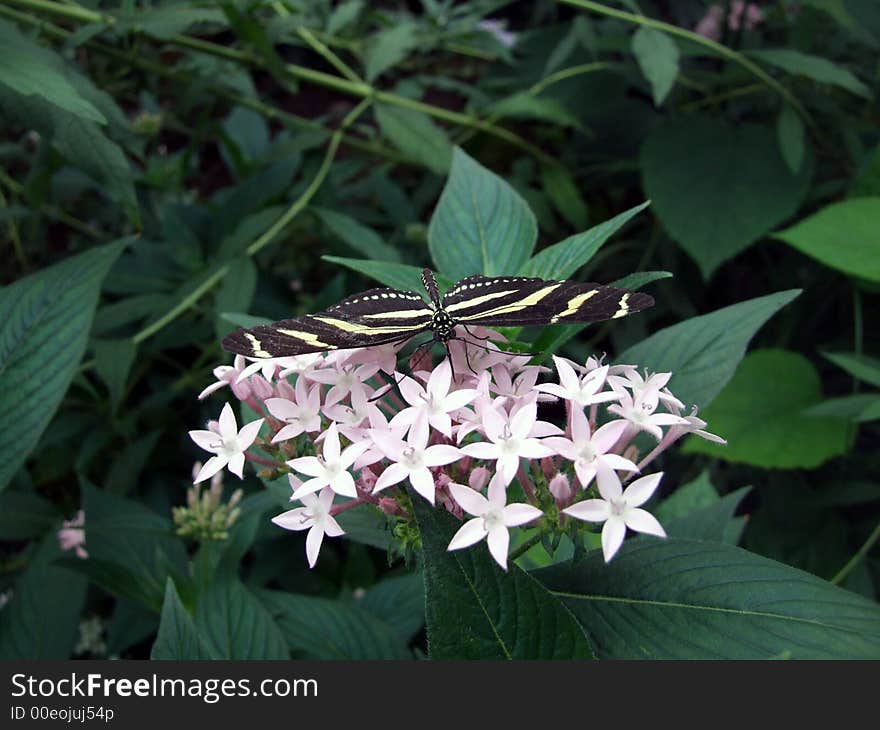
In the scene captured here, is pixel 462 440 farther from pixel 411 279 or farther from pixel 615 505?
pixel 411 279

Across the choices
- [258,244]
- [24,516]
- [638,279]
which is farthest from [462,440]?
[24,516]

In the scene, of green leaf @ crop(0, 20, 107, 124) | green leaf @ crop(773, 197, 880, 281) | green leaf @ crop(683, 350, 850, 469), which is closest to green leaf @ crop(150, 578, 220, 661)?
green leaf @ crop(0, 20, 107, 124)

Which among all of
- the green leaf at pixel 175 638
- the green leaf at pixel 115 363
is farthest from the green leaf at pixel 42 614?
the green leaf at pixel 175 638

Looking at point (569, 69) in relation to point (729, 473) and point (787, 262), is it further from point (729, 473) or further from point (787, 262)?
point (729, 473)

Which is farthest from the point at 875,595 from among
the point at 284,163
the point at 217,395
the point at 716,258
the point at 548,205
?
the point at 284,163

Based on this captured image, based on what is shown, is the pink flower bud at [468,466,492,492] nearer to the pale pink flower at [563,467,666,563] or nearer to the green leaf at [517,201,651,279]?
the pale pink flower at [563,467,666,563]

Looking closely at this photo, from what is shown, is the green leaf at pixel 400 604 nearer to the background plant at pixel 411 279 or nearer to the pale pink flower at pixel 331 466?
the background plant at pixel 411 279
